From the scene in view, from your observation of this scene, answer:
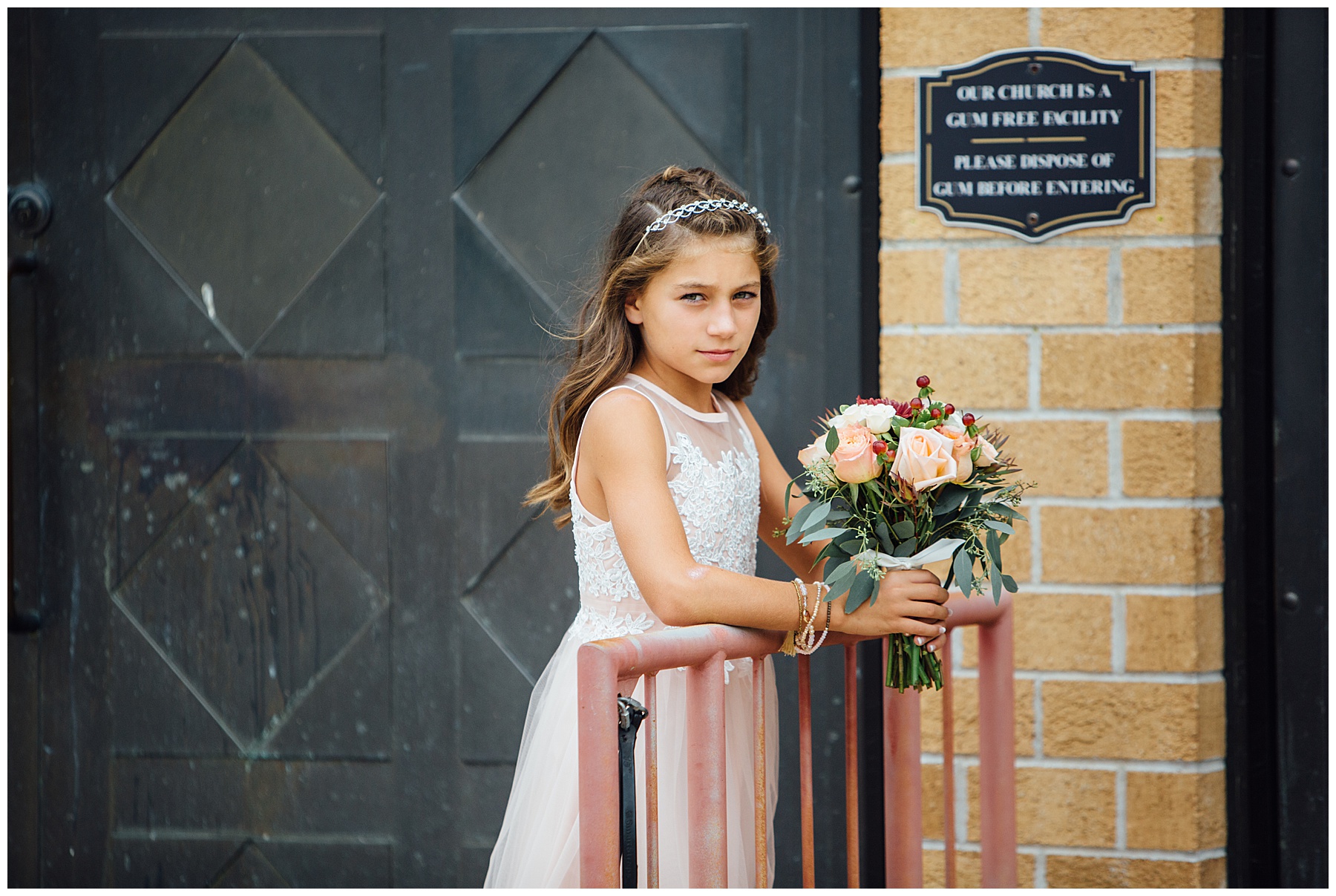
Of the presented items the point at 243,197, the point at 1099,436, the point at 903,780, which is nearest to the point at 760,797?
the point at 903,780

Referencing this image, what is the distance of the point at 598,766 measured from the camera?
1520 millimetres

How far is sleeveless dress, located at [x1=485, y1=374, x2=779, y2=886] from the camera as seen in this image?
6.67 feet

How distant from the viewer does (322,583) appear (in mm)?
3084

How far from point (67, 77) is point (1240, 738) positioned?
11.5ft

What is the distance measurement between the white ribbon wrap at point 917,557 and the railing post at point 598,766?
504 mm

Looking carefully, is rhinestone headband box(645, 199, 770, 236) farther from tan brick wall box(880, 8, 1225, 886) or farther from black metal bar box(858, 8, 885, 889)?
black metal bar box(858, 8, 885, 889)

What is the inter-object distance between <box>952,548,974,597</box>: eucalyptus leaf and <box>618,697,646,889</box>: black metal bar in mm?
557

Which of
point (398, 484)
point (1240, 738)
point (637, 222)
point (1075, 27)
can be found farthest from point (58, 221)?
point (1240, 738)

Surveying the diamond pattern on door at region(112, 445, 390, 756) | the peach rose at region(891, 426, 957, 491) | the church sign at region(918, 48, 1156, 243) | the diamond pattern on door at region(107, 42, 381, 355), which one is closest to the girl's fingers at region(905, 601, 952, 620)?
the peach rose at region(891, 426, 957, 491)

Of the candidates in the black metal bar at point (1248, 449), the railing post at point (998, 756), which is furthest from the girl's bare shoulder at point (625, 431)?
the black metal bar at point (1248, 449)

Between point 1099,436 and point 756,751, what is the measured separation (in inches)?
52.5

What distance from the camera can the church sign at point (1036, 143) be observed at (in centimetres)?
269

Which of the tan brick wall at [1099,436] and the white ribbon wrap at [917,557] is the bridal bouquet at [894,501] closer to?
the white ribbon wrap at [917,557]

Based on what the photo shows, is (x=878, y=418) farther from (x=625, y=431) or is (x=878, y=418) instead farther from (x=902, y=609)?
(x=625, y=431)
